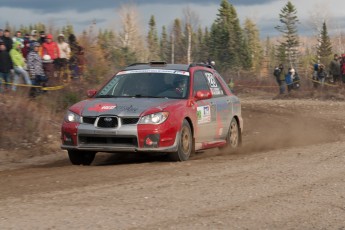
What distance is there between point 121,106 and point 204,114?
67.5 inches

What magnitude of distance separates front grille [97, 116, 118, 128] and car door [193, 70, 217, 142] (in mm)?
1625

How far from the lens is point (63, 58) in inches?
681

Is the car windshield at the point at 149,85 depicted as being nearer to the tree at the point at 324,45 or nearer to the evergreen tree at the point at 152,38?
the tree at the point at 324,45

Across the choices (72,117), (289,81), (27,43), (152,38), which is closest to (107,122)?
(72,117)

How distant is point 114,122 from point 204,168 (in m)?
1.50

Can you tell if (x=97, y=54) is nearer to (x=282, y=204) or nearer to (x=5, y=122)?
(x=5, y=122)

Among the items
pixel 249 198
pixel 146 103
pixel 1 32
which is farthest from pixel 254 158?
pixel 1 32

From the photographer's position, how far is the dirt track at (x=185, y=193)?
17.9 feet

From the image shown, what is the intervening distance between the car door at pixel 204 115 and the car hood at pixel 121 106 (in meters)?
0.72

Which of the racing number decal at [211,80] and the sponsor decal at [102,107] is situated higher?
the racing number decal at [211,80]

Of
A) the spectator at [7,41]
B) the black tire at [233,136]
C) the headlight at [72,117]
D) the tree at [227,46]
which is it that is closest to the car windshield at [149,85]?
the headlight at [72,117]

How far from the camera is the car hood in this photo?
30.4 ft

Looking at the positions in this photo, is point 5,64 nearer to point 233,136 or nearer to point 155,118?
point 233,136

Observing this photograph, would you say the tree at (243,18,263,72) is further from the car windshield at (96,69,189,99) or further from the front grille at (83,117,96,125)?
the front grille at (83,117,96,125)
